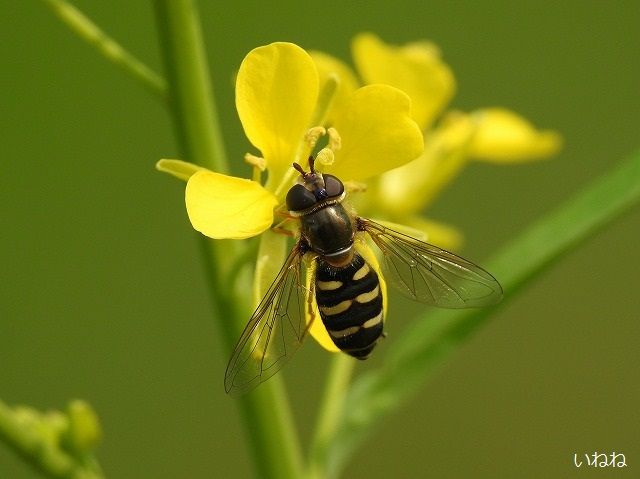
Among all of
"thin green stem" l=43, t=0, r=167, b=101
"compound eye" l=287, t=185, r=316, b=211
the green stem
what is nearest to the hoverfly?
"compound eye" l=287, t=185, r=316, b=211

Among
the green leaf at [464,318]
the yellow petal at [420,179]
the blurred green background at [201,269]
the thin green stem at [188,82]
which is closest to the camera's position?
the thin green stem at [188,82]

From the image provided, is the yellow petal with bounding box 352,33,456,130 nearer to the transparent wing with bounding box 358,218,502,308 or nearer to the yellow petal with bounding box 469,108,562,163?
the yellow petal with bounding box 469,108,562,163

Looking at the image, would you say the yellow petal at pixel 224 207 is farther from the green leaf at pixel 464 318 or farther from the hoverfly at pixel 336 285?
the green leaf at pixel 464 318

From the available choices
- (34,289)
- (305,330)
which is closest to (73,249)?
(34,289)

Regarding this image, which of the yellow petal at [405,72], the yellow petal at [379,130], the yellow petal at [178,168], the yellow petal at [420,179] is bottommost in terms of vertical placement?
the yellow petal at [178,168]

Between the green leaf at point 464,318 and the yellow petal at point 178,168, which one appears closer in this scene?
the yellow petal at point 178,168

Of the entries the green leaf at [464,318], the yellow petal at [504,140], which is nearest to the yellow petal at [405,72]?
the yellow petal at [504,140]
